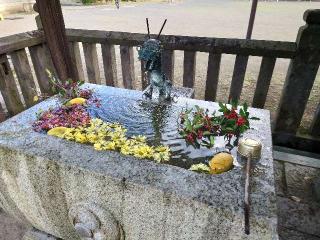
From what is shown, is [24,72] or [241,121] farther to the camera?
[24,72]

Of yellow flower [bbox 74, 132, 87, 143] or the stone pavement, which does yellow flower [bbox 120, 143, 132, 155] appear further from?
A: the stone pavement

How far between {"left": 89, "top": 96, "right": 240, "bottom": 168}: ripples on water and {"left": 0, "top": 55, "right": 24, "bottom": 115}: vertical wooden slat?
1.58 m

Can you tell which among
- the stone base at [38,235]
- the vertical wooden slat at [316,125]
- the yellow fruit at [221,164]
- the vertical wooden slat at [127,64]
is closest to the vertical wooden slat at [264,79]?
the vertical wooden slat at [316,125]

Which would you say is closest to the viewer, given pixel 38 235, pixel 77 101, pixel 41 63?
pixel 38 235

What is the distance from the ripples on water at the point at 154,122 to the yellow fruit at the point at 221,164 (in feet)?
0.36

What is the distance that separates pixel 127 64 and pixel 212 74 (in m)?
1.28

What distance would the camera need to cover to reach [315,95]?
5.52m

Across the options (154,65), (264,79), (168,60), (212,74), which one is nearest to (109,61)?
(168,60)

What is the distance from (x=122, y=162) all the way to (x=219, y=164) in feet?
2.00

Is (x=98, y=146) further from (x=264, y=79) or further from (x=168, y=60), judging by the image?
(x=264, y=79)

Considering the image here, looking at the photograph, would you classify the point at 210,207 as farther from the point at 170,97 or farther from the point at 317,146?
the point at 317,146

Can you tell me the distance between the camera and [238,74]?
11.4 feet

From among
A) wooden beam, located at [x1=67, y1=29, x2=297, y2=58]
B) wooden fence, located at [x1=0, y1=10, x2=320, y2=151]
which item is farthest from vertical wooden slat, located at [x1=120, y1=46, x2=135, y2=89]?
wooden beam, located at [x1=67, y1=29, x2=297, y2=58]

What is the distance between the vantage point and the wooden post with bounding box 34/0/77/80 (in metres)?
2.94
